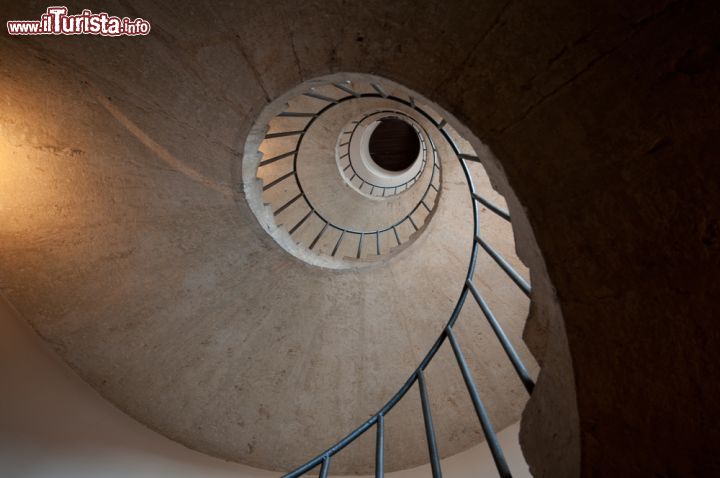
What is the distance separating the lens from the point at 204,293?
143 inches

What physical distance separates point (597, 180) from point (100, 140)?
3064mm

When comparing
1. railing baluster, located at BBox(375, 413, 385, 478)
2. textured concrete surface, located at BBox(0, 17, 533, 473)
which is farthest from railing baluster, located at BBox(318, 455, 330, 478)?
textured concrete surface, located at BBox(0, 17, 533, 473)

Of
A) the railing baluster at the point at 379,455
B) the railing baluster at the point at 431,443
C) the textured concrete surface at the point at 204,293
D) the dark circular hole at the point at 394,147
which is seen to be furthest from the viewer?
the dark circular hole at the point at 394,147

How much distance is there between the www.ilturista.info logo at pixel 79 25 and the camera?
1.88 metres

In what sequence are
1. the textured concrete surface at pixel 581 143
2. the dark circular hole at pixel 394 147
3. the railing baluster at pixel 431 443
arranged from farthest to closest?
1. the dark circular hole at pixel 394 147
2. the railing baluster at pixel 431 443
3. the textured concrete surface at pixel 581 143

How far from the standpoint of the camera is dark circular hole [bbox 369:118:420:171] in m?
13.1

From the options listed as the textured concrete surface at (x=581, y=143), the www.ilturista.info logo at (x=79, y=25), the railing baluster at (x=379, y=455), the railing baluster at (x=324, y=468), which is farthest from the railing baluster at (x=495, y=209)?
the www.ilturista.info logo at (x=79, y=25)

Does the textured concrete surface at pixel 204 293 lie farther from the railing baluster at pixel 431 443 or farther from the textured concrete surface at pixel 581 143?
the railing baluster at pixel 431 443

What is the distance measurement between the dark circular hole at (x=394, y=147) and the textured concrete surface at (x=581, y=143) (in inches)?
445

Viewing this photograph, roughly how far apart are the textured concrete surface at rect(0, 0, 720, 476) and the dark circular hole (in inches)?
445

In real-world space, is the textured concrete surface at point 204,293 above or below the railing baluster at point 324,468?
above

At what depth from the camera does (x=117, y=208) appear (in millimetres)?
2965

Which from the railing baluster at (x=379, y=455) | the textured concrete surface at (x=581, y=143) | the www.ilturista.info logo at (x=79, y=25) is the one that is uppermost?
the www.ilturista.info logo at (x=79, y=25)

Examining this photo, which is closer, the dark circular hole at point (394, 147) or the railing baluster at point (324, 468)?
the railing baluster at point (324, 468)
